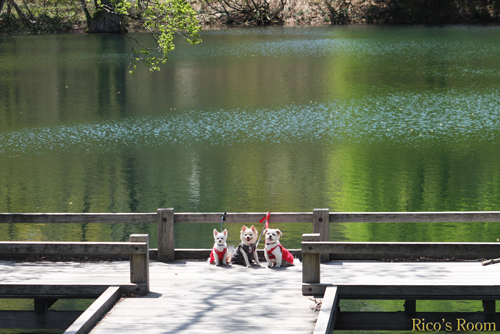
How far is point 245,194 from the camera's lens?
1673cm

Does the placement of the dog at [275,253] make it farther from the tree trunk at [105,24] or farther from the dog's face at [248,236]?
the tree trunk at [105,24]

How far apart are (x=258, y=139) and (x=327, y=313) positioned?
56.5ft

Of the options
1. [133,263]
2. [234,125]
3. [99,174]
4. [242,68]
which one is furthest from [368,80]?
[133,263]

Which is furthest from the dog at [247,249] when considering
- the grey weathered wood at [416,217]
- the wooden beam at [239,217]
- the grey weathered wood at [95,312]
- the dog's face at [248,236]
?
the grey weathered wood at [95,312]

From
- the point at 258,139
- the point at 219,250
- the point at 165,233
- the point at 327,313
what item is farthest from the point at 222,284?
the point at 258,139

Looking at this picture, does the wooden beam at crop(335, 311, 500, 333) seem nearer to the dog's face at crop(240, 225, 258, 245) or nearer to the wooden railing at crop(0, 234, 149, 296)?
the dog's face at crop(240, 225, 258, 245)

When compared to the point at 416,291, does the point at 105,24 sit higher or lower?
higher

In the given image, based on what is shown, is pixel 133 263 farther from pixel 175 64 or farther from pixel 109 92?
pixel 175 64

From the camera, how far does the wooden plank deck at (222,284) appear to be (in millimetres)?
6293

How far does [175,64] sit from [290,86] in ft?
43.5

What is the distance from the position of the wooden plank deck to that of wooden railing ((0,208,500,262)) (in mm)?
270

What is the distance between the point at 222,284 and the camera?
752 centimetres

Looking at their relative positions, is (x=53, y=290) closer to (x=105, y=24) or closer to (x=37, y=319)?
(x=37, y=319)

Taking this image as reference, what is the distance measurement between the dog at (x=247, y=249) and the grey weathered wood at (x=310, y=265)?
1.27 metres
